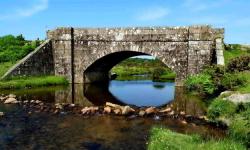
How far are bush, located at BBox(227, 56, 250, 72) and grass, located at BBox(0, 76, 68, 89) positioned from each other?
19.2 m

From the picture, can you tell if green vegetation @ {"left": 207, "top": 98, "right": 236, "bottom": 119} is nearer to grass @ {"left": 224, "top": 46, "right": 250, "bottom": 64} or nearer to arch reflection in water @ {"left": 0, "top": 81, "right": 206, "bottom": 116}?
arch reflection in water @ {"left": 0, "top": 81, "right": 206, "bottom": 116}

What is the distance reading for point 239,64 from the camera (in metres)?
30.3

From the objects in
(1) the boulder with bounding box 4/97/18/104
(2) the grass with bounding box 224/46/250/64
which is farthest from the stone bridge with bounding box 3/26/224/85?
(1) the boulder with bounding box 4/97/18/104

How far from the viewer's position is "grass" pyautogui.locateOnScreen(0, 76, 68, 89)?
122 feet

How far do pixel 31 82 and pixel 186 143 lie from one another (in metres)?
26.9

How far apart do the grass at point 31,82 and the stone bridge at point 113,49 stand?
31.5 inches

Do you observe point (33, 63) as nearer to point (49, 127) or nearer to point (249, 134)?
point (49, 127)

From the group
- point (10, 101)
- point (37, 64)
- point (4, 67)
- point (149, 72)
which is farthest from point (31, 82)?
point (149, 72)

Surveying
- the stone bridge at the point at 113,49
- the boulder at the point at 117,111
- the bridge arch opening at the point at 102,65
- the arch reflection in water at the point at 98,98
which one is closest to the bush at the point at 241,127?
the arch reflection in water at the point at 98,98

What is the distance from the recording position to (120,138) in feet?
59.6

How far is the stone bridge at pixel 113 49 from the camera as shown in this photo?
36.3m

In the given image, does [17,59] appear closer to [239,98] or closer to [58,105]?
[58,105]

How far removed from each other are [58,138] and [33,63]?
2470 cm

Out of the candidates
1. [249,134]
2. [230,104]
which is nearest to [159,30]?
[230,104]
